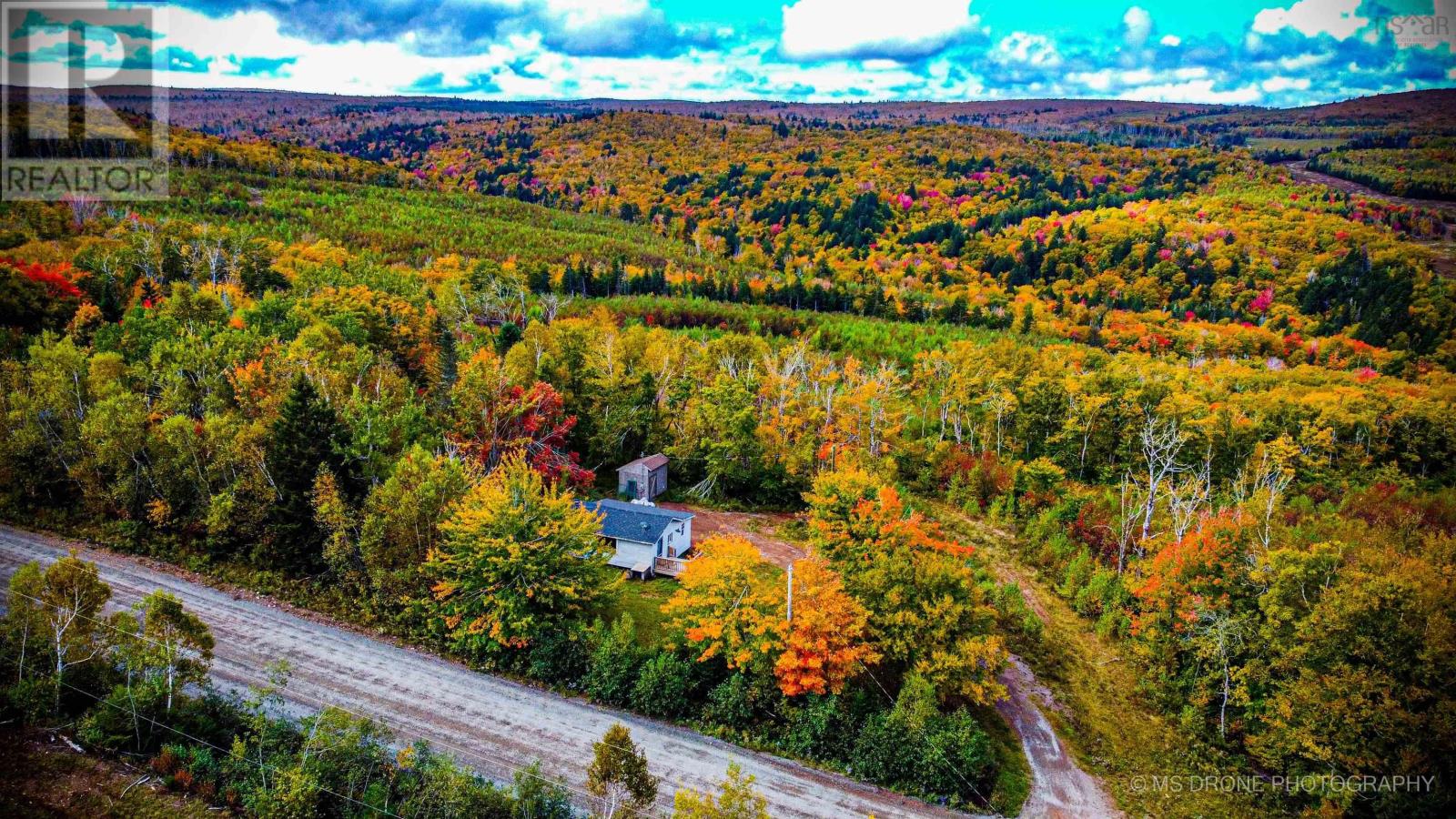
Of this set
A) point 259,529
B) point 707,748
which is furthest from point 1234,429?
point 259,529

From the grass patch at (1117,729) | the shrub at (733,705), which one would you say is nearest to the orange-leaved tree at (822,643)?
the shrub at (733,705)

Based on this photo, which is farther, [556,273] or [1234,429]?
[556,273]

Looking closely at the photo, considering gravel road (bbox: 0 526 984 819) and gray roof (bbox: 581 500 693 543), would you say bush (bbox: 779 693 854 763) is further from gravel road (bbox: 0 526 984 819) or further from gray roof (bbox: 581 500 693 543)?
gray roof (bbox: 581 500 693 543)

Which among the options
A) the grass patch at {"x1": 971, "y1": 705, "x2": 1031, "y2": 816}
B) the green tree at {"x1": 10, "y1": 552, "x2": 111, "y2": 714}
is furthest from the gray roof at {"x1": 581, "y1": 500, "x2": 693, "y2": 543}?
the green tree at {"x1": 10, "y1": 552, "x2": 111, "y2": 714}

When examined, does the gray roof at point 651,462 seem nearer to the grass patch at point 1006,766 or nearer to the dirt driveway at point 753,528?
the dirt driveway at point 753,528

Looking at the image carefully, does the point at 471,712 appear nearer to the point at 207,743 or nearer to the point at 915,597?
the point at 207,743

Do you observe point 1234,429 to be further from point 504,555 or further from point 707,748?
point 504,555
